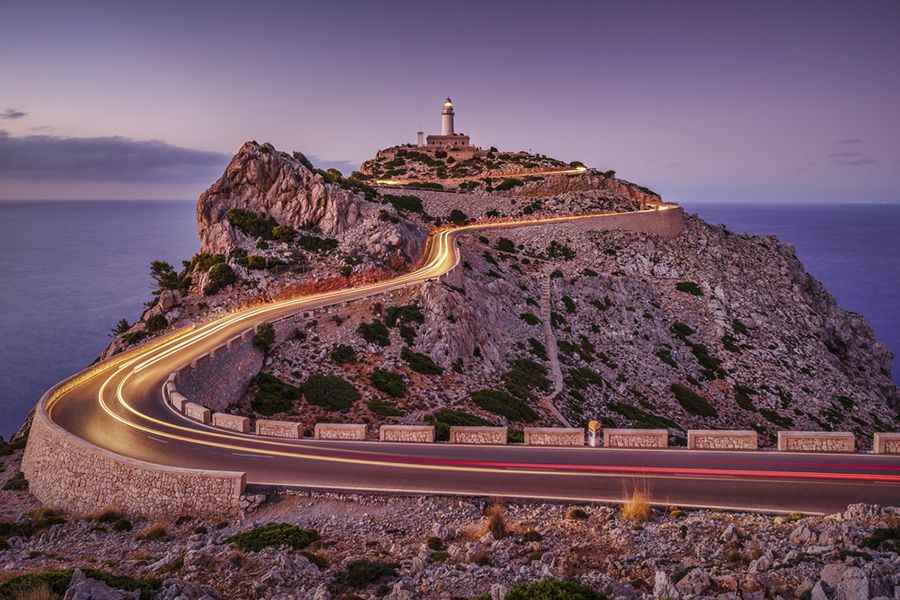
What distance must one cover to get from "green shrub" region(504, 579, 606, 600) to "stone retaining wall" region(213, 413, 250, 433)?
52.0 ft

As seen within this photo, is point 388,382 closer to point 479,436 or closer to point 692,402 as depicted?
point 479,436

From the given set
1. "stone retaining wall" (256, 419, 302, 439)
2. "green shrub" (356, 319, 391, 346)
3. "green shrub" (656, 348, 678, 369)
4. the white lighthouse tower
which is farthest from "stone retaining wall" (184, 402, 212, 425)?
the white lighthouse tower

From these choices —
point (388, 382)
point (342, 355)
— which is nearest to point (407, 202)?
point (342, 355)

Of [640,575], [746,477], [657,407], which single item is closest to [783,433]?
[746,477]

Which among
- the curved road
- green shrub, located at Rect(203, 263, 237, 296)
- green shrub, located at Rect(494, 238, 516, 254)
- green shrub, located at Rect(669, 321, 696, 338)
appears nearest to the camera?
the curved road

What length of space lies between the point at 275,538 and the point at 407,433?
819 cm

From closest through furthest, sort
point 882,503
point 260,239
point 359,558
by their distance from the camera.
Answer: point 359,558
point 882,503
point 260,239

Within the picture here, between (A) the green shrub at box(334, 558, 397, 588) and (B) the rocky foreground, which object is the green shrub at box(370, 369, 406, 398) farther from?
(A) the green shrub at box(334, 558, 397, 588)

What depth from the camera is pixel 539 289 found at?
180 ft

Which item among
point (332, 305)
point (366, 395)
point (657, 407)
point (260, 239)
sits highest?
point (260, 239)

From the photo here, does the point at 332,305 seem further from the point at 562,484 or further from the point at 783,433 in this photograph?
the point at 783,433

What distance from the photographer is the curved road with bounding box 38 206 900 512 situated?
15.3 metres

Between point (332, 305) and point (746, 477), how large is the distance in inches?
1043

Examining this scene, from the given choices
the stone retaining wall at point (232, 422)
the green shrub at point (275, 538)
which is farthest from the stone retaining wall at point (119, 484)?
the stone retaining wall at point (232, 422)
